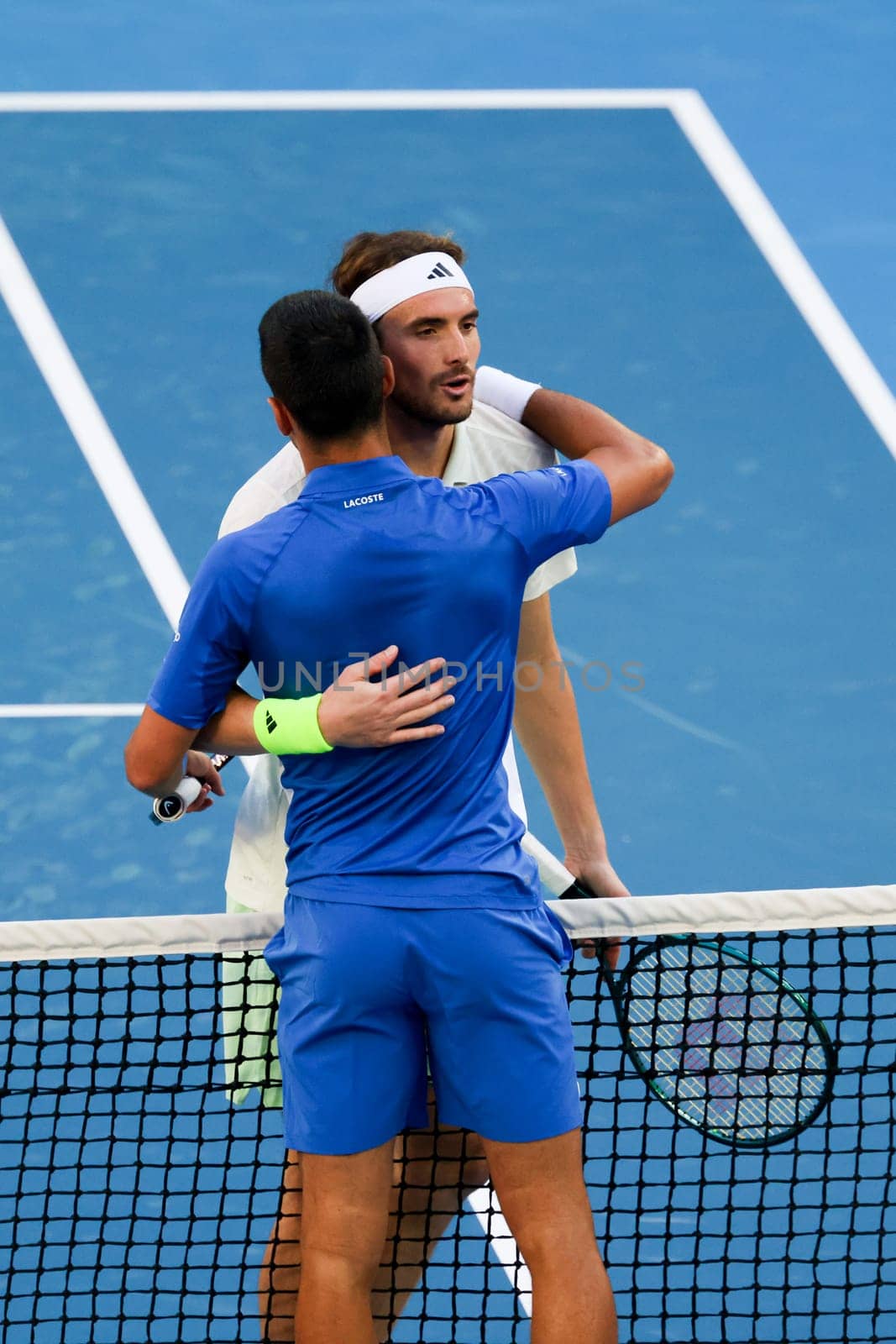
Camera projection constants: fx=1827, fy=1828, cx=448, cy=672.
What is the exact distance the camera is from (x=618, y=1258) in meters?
4.43

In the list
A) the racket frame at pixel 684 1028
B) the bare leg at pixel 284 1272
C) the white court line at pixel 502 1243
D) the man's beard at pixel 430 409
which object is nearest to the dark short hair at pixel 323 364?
the man's beard at pixel 430 409

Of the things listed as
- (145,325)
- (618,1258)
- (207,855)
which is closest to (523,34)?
(145,325)

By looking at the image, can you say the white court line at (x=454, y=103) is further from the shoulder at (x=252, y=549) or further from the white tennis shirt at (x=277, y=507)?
the shoulder at (x=252, y=549)

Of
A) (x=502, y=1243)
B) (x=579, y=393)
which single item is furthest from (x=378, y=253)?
(x=579, y=393)

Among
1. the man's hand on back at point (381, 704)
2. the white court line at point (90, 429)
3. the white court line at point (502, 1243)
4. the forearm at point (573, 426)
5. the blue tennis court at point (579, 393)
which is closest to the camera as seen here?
the man's hand on back at point (381, 704)

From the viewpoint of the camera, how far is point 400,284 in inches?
141

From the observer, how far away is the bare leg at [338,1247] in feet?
9.84

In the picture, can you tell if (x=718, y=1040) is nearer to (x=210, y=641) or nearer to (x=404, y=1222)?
(x=404, y=1222)

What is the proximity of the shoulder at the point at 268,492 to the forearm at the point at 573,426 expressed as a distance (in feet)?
1.60

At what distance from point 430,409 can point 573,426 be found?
0.29 meters

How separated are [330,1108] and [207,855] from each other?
2.97 meters

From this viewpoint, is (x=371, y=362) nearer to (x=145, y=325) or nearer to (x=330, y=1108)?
(x=330, y=1108)

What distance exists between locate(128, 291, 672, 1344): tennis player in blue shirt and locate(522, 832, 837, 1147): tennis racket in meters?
0.65

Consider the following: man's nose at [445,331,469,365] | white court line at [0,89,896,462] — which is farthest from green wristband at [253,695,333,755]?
white court line at [0,89,896,462]
